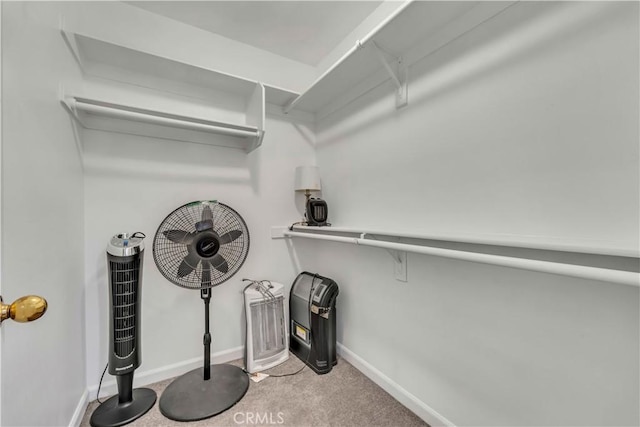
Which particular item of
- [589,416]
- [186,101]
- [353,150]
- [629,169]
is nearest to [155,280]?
[186,101]

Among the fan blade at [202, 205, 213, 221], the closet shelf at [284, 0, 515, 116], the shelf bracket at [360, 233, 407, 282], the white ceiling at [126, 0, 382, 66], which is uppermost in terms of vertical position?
the white ceiling at [126, 0, 382, 66]

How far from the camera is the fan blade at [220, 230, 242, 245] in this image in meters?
1.56

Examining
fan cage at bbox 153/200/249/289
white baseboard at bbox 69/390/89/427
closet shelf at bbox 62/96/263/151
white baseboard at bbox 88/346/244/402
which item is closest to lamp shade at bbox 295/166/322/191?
closet shelf at bbox 62/96/263/151

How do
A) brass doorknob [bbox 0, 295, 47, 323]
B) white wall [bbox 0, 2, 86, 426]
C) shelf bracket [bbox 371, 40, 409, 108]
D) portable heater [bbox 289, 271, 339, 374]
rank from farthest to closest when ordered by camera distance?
portable heater [bbox 289, 271, 339, 374], shelf bracket [bbox 371, 40, 409, 108], white wall [bbox 0, 2, 86, 426], brass doorknob [bbox 0, 295, 47, 323]

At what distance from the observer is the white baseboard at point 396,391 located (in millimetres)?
1354

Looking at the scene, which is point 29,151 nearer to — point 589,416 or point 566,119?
point 566,119

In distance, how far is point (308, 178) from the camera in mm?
2055

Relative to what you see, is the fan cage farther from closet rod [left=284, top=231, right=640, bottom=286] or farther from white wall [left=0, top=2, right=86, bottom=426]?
closet rod [left=284, top=231, right=640, bottom=286]

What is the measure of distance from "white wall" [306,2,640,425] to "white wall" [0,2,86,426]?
160 centimetres

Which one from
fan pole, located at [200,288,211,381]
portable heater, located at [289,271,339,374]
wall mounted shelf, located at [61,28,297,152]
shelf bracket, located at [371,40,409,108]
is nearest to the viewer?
wall mounted shelf, located at [61,28,297,152]

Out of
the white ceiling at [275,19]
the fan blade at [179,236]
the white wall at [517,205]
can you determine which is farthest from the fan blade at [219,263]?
the white ceiling at [275,19]

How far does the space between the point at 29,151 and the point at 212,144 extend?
106cm

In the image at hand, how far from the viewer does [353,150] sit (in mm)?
1927

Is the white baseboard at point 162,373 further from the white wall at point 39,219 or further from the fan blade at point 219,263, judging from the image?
the fan blade at point 219,263
